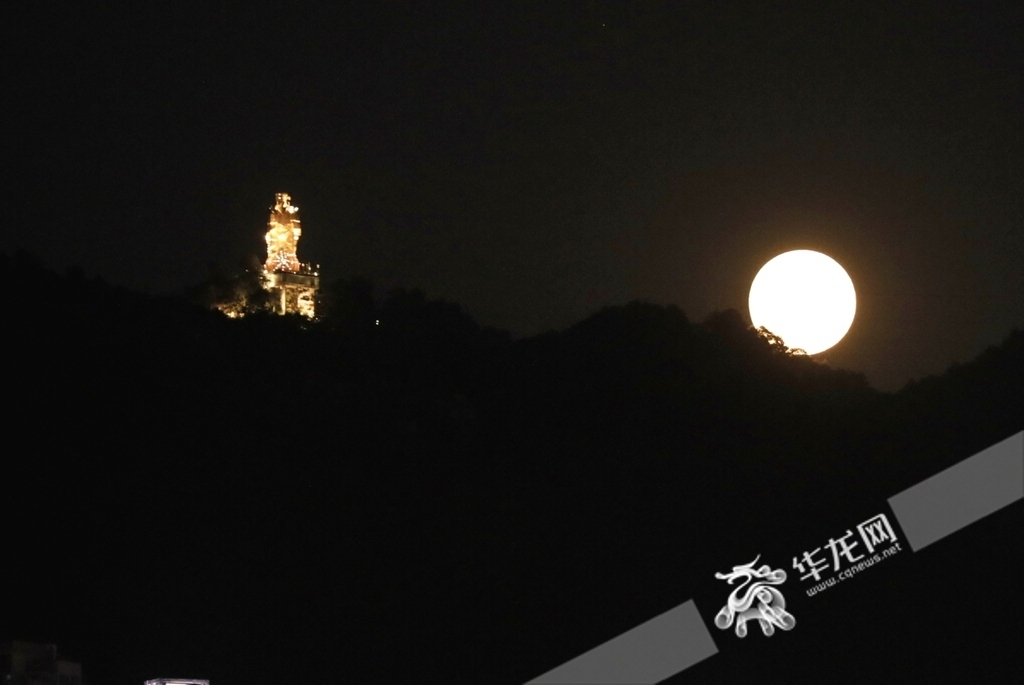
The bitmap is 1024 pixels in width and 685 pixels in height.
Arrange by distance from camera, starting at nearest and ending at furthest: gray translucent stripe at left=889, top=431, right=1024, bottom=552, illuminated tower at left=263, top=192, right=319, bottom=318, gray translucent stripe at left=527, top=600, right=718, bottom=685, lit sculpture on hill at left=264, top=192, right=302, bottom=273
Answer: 1. gray translucent stripe at left=527, top=600, right=718, bottom=685
2. gray translucent stripe at left=889, top=431, right=1024, bottom=552
3. illuminated tower at left=263, top=192, right=319, bottom=318
4. lit sculpture on hill at left=264, top=192, right=302, bottom=273

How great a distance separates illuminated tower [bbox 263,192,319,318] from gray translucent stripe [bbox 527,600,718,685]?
13.9 metres

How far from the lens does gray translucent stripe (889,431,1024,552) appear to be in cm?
1296

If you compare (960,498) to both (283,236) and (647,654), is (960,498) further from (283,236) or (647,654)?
(283,236)

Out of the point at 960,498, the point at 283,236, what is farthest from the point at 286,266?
the point at 960,498

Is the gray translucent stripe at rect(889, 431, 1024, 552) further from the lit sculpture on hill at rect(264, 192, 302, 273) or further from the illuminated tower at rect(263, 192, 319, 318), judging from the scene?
the lit sculpture on hill at rect(264, 192, 302, 273)

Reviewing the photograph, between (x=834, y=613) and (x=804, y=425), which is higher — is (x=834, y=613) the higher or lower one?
the lower one

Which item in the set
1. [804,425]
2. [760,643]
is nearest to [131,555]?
[760,643]

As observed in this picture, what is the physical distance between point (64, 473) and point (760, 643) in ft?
22.6

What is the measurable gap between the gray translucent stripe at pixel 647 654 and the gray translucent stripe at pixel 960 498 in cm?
207

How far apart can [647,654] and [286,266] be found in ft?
75.3

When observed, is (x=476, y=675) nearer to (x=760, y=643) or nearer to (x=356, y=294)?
(x=760, y=643)

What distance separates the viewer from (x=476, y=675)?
14.2 meters

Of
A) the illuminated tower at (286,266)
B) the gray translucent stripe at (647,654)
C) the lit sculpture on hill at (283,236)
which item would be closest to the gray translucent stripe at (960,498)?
the gray translucent stripe at (647,654)

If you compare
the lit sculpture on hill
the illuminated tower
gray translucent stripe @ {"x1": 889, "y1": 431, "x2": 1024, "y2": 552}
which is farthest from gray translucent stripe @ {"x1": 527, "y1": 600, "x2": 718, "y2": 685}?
the lit sculpture on hill
